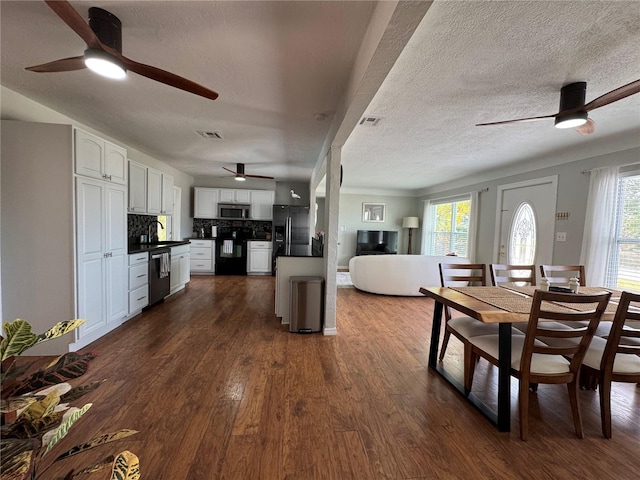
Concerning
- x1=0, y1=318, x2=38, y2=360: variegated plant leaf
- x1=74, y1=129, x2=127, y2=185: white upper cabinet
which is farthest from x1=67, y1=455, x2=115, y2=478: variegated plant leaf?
x1=74, y1=129, x2=127, y2=185: white upper cabinet

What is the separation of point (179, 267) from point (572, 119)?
5407 mm

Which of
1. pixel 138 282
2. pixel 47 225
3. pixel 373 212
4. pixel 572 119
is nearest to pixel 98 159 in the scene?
pixel 47 225

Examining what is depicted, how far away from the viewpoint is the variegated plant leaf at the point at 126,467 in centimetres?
63

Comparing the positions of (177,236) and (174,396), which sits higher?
(177,236)

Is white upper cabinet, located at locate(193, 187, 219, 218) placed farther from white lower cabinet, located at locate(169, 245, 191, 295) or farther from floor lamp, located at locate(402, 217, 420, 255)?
floor lamp, located at locate(402, 217, 420, 255)

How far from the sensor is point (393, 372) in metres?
2.42

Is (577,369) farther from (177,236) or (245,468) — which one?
(177,236)

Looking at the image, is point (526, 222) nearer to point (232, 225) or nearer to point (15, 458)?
point (15, 458)

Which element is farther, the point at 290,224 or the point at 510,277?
the point at 290,224

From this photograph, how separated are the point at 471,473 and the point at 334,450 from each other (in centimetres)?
72

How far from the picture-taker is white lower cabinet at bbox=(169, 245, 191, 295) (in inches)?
182

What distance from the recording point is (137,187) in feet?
13.5

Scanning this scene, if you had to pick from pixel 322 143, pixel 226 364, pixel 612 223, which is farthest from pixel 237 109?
pixel 612 223

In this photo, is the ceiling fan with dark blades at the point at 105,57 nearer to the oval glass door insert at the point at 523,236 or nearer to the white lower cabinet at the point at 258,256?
the white lower cabinet at the point at 258,256
